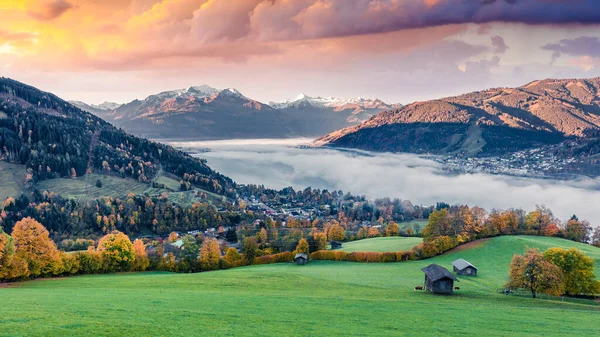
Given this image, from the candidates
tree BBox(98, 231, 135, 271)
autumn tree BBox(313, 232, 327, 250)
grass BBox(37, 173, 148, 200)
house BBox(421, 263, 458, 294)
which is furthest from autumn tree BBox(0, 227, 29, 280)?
grass BBox(37, 173, 148, 200)

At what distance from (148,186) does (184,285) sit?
16496 cm

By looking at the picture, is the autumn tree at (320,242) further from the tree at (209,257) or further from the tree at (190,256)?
the tree at (190,256)

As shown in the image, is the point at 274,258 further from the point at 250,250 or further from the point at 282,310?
the point at 282,310

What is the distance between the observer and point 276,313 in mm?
29531

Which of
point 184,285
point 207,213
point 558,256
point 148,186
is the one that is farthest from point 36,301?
point 148,186

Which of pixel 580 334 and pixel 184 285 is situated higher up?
pixel 580 334

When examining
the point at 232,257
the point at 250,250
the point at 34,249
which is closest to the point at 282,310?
the point at 34,249

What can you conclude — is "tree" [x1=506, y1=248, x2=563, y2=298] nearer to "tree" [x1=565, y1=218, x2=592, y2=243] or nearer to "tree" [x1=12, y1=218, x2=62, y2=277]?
"tree" [x1=565, y1=218, x2=592, y2=243]

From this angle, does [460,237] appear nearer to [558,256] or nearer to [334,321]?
[558,256]

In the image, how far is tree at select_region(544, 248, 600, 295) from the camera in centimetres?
4694

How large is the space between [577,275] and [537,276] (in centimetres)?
659

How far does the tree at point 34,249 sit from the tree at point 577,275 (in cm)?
6650

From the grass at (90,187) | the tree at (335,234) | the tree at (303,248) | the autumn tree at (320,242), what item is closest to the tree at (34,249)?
the tree at (303,248)

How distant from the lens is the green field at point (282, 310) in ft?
76.0
